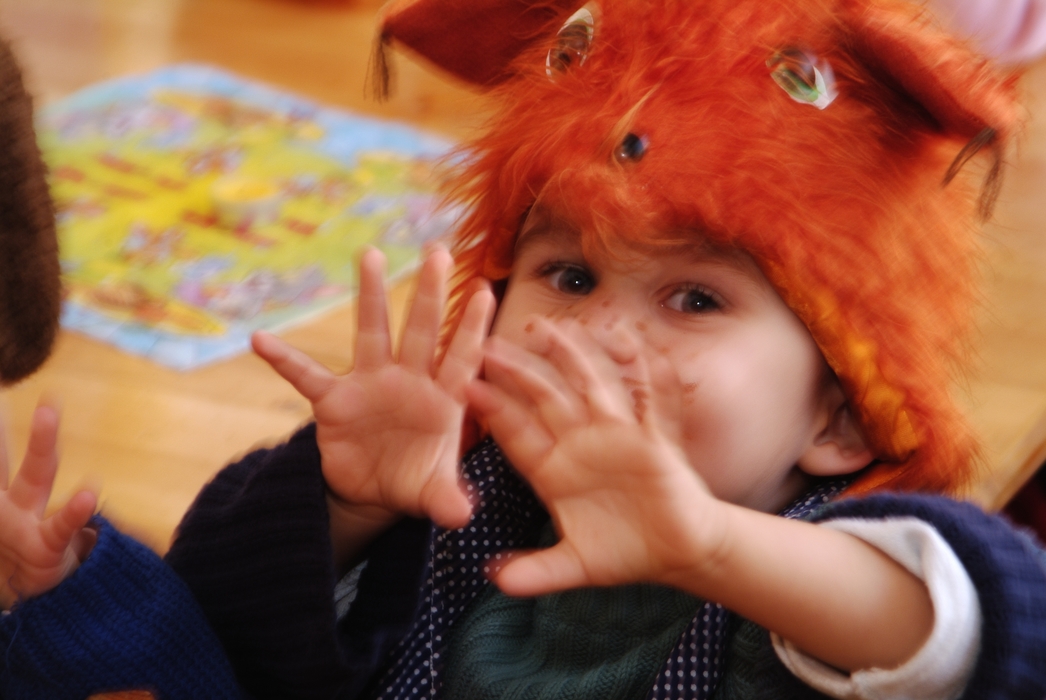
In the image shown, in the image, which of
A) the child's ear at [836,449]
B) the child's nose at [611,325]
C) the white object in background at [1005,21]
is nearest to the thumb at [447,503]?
the child's nose at [611,325]

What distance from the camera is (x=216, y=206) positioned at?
1.42m

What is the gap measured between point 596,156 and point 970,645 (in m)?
0.31

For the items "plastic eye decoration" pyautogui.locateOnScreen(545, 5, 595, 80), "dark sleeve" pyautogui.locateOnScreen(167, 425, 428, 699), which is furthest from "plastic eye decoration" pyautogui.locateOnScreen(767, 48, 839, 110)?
"dark sleeve" pyautogui.locateOnScreen(167, 425, 428, 699)

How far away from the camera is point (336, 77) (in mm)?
1917

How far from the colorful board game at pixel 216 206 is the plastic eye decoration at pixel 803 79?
0.58 metres

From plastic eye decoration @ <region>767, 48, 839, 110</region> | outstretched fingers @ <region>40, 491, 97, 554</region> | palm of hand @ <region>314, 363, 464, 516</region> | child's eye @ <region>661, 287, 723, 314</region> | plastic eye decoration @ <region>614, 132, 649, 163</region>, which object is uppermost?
plastic eye decoration @ <region>767, 48, 839, 110</region>

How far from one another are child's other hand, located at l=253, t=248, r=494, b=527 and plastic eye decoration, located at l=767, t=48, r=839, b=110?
204mm

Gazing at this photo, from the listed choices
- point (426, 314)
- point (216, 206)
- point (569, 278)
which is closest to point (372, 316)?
point (426, 314)

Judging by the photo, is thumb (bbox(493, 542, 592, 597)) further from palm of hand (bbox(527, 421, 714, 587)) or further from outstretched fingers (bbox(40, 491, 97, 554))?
outstretched fingers (bbox(40, 491, 97, 554))

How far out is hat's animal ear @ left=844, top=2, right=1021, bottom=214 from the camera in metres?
0.56

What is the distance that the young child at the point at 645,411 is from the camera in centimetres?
49

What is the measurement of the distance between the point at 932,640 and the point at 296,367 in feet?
1.07

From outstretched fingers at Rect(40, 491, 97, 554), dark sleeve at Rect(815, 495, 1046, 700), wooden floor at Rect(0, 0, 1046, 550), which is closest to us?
dark sleeve at Rect(815, 495, 1046, 700)

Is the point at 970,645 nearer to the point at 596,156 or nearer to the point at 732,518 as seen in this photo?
the point at 732,518
